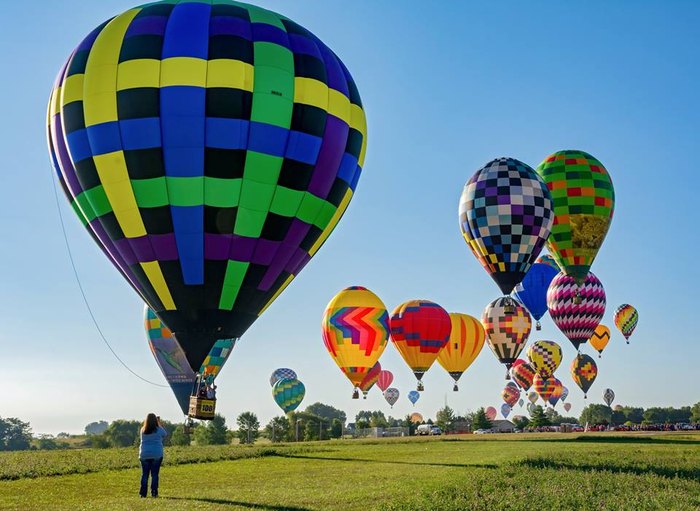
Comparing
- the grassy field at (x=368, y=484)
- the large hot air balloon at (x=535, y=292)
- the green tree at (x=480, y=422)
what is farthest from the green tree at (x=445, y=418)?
the grassy field at (x=368, y=484)

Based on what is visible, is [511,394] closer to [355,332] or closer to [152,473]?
[355,332]

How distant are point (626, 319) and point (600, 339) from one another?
13.2ft

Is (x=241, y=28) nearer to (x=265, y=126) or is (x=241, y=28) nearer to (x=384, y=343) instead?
(x=265, y=126)

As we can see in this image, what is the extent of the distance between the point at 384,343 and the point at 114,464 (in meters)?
29.8

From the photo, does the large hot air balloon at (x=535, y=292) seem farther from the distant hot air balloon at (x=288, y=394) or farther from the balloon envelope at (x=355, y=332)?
the distant hot air balloon at (x=288, y=394)

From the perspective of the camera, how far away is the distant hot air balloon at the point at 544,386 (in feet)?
252

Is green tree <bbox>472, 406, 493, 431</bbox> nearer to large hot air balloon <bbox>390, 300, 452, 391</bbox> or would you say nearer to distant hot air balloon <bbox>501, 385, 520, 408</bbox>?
distant hot air balloon <bbox>501, 385, 520, 408</bbox>

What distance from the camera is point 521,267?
124 feet

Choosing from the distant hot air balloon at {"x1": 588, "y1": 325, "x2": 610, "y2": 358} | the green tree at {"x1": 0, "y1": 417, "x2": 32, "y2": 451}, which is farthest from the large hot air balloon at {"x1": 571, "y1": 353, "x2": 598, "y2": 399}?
the green tree at {"x1": 0, "y1": 417, "x2": 32, "y2": 451}

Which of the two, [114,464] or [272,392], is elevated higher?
[272,392]

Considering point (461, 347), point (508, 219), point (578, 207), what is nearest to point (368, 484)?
point (508, 219)

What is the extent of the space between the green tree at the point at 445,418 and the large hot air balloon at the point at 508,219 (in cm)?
4745

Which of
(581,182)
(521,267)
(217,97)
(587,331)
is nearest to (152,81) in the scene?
(217,97)

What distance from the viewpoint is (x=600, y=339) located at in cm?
7550
